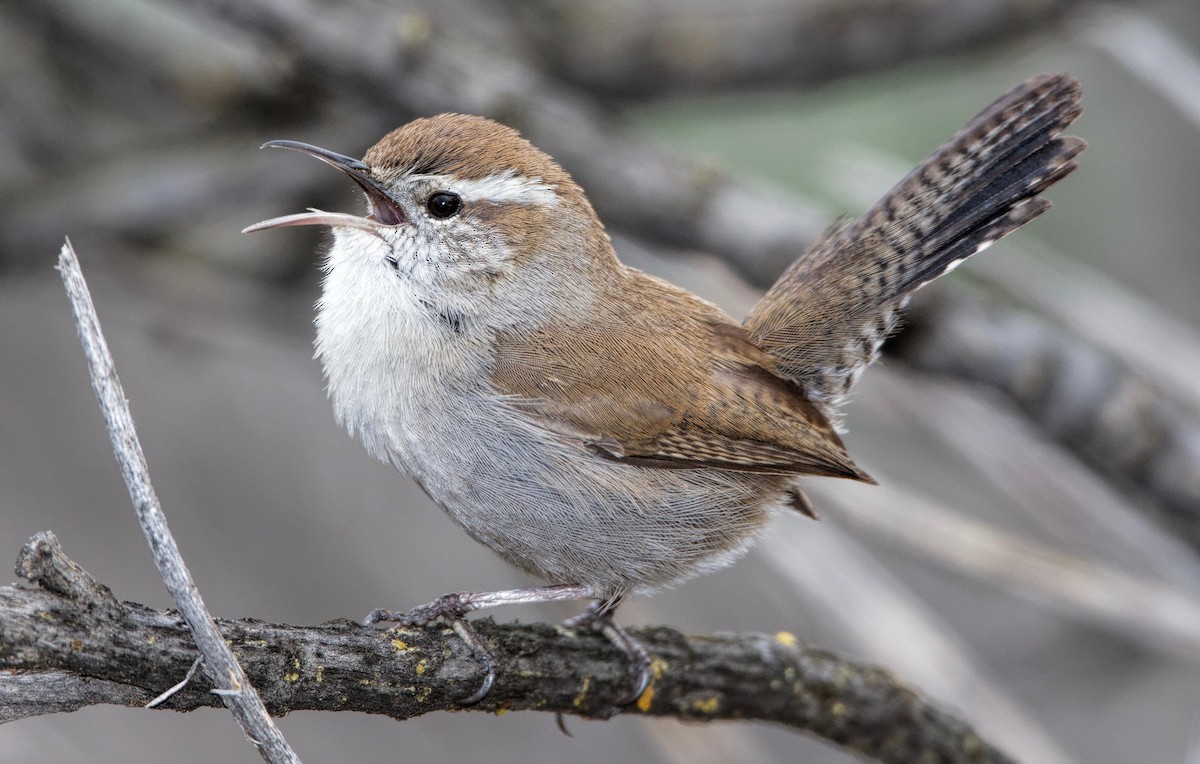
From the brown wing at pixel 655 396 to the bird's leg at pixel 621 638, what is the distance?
42 centimetres

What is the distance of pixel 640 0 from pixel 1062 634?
323 cm

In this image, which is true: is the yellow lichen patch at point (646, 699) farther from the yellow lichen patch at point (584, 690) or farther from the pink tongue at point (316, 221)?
the pink tongue at point (316, 221)

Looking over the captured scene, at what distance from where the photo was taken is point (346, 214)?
3.01 meters

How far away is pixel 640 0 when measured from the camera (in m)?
5.38

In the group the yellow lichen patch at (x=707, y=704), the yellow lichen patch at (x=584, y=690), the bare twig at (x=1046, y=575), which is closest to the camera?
the yellow lichen patch at (x=584, y=690)

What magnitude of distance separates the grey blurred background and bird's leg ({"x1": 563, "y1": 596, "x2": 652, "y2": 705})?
34.8 inches

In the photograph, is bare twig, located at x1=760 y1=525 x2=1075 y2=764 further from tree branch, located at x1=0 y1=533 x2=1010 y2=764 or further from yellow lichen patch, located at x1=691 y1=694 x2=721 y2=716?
yellow lichen patch, located at x1=691 y1=694 x2=721 y2=716

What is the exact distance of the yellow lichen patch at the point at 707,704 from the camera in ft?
9.78

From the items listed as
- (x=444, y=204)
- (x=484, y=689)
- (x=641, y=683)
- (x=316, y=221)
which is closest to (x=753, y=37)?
(x=444, y=204)

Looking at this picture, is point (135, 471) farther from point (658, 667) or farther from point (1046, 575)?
point (1046, 575)

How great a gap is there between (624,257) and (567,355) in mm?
2313

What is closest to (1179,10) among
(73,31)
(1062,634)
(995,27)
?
A: (995,27)

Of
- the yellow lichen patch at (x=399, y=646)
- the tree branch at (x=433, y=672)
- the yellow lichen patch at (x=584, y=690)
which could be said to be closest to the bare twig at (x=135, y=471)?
the tree branch at (x=433, y=672)

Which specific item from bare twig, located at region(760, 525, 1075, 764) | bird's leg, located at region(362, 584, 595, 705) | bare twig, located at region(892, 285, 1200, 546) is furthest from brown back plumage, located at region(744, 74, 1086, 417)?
bird's leg, located at region(362, 584, 595, 705)
